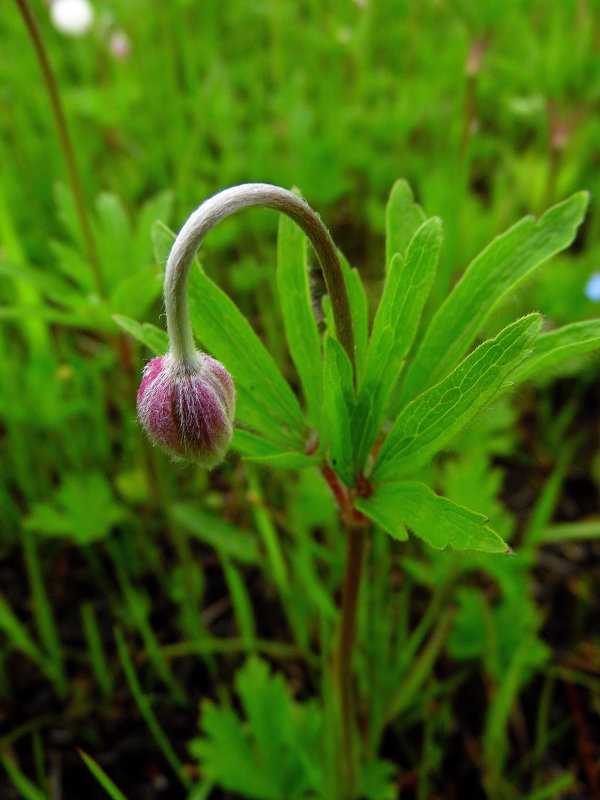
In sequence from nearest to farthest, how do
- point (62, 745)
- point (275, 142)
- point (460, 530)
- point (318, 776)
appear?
point (460, 530) → point (318, 776) → point (62, 745) → point (275, 142)

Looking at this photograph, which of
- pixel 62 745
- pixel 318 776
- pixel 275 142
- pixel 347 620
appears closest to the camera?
pixel 347 620

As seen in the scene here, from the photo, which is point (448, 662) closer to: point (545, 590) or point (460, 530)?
point (545, 590)

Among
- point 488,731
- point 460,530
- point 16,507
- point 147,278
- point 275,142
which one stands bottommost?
point 488,731

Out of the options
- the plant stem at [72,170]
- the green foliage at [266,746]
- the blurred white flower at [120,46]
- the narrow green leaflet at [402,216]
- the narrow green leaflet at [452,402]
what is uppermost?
the blurred white flower at [120,46]

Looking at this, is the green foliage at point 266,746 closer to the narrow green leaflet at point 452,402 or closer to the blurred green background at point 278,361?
the blurred green background at point 278,361

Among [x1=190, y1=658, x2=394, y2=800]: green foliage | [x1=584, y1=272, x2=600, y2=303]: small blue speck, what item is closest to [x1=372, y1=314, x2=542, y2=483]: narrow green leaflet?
[x1=190, y1=658, x2=394, y2=800]: green foliage

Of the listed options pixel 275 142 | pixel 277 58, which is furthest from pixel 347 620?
pixel 277 58

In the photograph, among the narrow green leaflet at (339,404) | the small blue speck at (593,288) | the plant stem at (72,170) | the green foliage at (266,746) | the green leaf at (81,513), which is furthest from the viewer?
the small blue speck at (593,288)

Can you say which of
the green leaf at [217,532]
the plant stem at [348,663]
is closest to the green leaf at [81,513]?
the green leaf at [217,532]
